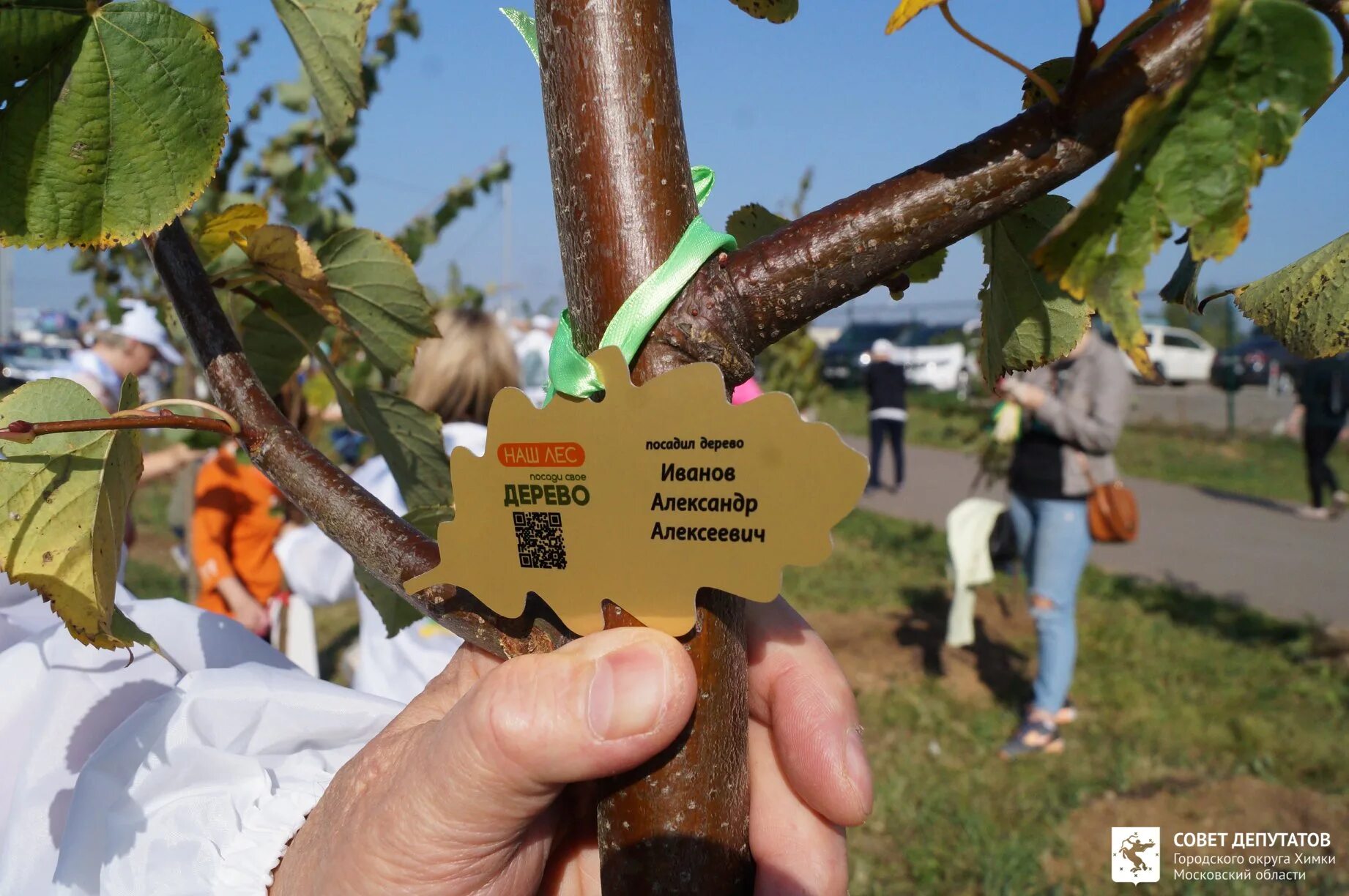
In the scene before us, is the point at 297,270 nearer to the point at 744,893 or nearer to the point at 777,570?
the point at 777,570

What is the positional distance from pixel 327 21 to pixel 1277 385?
26.3 metres

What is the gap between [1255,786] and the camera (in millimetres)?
4527

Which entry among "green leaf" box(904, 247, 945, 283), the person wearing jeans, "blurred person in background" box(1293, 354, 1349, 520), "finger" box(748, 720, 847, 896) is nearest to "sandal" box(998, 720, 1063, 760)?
the person wearing jeans

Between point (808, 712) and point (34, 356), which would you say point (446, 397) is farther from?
point (34, 356)

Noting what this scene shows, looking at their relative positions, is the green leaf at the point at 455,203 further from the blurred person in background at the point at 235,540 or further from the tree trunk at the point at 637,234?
the tree trunk at the point at 637,234

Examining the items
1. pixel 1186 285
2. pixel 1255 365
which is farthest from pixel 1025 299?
pixel 1255 365

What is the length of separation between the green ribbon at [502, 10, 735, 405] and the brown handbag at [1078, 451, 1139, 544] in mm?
4803

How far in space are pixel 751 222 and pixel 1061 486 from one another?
4.55m

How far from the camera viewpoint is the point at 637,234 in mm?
790

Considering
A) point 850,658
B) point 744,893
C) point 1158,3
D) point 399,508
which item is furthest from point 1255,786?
point 1158,3

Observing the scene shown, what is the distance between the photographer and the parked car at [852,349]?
79.0 feet

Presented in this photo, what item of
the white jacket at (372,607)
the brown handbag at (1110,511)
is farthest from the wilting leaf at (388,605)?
the brown handbag at (1110,511)

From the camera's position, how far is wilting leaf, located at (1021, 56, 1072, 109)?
768mm

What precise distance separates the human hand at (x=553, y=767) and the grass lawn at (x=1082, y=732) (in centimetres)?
324
